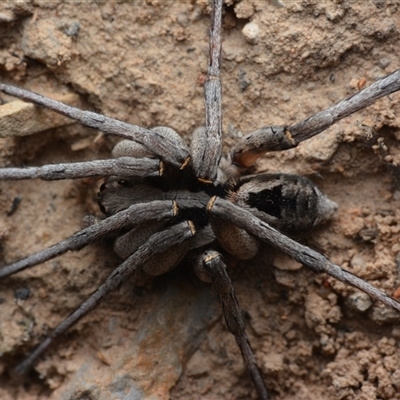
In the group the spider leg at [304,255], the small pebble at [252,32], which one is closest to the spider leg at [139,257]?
the spider leg at [304,255]

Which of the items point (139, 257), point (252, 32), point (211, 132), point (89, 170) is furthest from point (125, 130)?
point (252, 32)

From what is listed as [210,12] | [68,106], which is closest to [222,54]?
[210,12]

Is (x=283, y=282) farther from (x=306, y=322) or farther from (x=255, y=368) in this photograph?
(x=255, y=368)

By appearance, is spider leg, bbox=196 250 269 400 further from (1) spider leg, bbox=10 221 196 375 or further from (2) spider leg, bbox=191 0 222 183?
(2) spider leg, bbox=191 0 222 183

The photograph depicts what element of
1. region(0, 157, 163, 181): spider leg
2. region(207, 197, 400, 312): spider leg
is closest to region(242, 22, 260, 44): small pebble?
region(0, 157, 163, 181): spider leg

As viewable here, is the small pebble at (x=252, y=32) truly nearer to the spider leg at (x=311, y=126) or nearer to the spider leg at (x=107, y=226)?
the spider leg at (x=311, y=126)

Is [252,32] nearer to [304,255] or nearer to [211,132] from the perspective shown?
[211,132]
